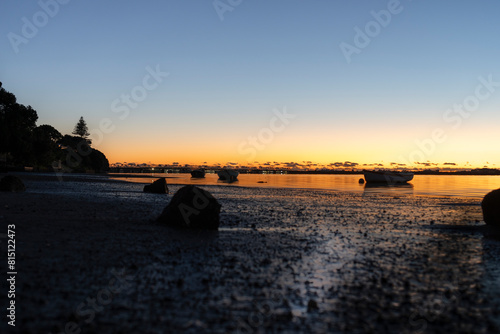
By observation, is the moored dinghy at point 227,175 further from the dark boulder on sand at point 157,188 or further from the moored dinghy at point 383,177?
the dark boulder on sand at point 157,188

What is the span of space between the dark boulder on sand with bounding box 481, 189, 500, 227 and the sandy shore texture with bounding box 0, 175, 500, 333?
4345 millimetres

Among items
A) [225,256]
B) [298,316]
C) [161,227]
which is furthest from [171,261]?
[161,227]

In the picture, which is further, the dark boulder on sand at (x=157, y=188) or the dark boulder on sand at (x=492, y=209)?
the dark boulder on sand at (x=157, y=188)

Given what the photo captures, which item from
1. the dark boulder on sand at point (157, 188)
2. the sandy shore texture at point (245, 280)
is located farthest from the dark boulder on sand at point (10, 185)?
the sandy shore texture at point (245, 280)

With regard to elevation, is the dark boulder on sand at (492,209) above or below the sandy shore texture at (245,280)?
above

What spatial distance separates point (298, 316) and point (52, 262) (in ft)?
21.8

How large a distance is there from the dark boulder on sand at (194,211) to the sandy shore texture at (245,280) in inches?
44.5

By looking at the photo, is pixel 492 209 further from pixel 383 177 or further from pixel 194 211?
pixel 383 177

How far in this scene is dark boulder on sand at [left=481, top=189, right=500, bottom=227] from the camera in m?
20.7

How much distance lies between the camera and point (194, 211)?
17.4 metres

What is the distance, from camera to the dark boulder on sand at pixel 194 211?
17.3m

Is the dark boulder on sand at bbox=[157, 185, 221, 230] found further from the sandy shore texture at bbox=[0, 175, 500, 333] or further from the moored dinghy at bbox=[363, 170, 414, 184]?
the moored dinghy at bbox=[363, 170, 414, 184]

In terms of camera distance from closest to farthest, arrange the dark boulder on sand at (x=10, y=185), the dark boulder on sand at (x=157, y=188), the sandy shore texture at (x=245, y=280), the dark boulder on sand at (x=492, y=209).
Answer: the sandy shore texture at (x=245, y=280)
the dark boulder on sand at (x=492, y=209)
the dark boulder on sand at (x=10, y=185)
the dark boulder on sand at (x=157, y=188)

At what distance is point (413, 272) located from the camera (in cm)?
1041
